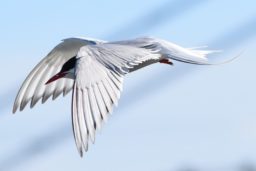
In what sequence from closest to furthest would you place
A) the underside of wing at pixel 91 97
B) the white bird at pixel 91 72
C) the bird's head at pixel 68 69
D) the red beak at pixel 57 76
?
the underside of wing at pixel 91 97 < the white bird at pixel 91 72 < the bird's head at pixel 68 69 < the red beak at pixel 57 76

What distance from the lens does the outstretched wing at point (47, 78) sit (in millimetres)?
11898

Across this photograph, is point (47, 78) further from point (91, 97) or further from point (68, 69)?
point (91, 97)

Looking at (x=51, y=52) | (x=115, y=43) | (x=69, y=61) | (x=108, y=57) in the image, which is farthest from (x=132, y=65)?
(x=51, y=52)

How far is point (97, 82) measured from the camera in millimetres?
9453

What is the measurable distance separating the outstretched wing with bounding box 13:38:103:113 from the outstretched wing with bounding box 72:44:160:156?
146 centimetres

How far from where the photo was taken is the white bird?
29.3 ft

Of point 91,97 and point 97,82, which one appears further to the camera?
point 97,82

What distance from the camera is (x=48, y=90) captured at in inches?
473

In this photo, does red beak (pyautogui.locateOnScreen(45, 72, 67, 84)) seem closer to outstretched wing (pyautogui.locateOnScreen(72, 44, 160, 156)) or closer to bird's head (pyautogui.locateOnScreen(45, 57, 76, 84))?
bird's head (pyautogui.locateOnScreen(45, 57, 76, 84))

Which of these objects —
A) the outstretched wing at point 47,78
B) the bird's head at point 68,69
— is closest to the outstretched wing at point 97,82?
the bird's head at point 68,69

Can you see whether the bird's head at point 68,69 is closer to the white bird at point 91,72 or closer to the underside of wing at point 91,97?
the white bird at point 91,72

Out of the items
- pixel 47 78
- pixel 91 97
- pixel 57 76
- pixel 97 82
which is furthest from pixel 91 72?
pixel 47 78

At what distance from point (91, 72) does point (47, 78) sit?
8.89ft

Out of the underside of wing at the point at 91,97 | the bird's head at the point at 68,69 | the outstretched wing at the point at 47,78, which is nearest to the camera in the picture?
the underside of wing at the point at 91,97
